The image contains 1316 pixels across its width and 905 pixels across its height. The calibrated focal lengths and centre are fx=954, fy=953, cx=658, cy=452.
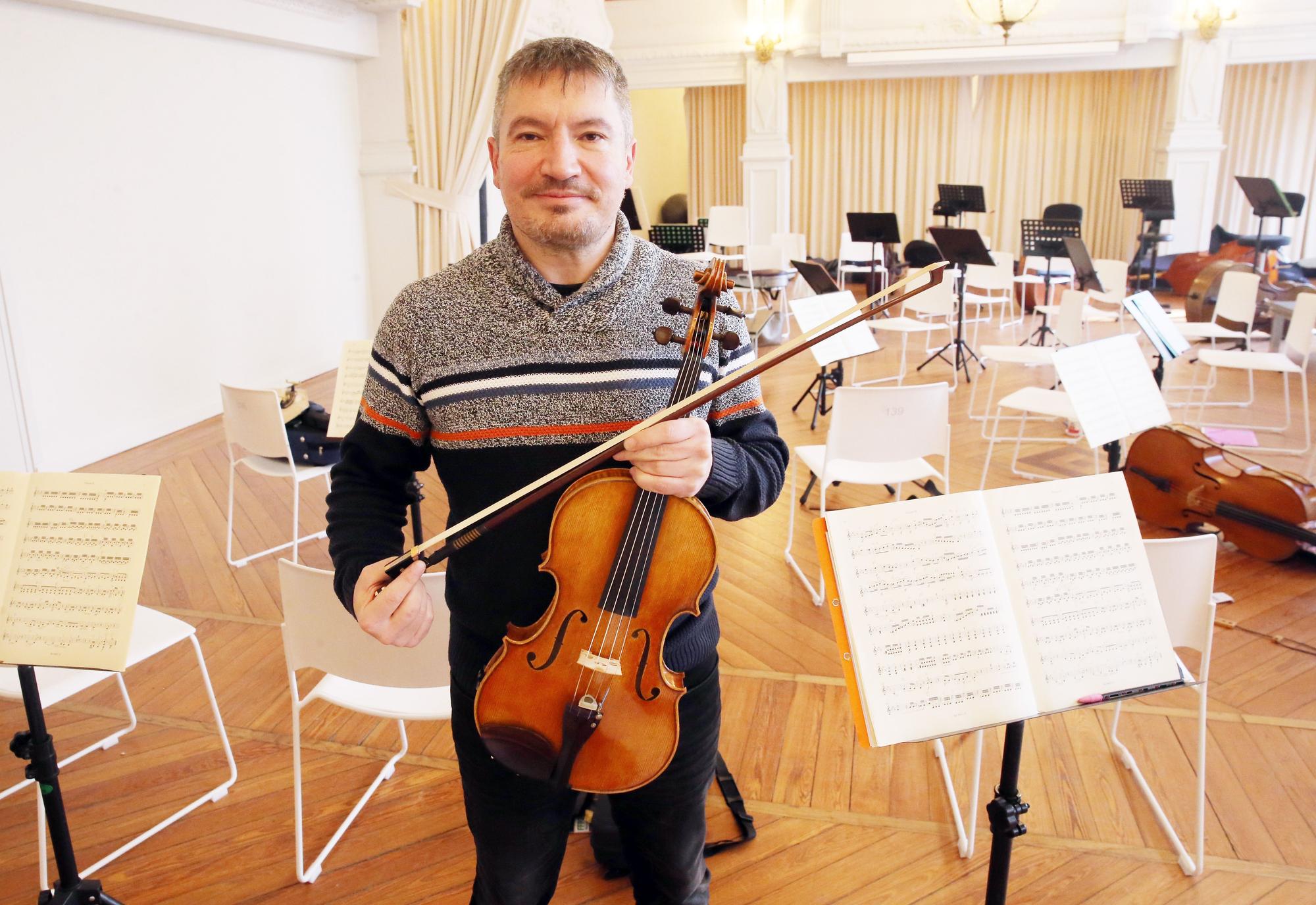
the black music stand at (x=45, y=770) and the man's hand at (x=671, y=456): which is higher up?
the man's hand at (x=671, y=456)

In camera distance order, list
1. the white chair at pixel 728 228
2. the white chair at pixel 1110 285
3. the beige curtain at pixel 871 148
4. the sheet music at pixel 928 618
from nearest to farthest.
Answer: the sheet music at pixel 928 618 → the white chair at pixel 1110 285 → the white chair at pixel 728 228 → the beige curtain at pixel 871 148

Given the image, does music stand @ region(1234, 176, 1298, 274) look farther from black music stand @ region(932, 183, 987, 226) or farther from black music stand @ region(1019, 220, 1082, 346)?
black music stand @ region(932, 183, 987, 226)

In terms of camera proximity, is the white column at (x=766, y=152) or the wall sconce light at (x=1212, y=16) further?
the white column at (x=766, y=152)

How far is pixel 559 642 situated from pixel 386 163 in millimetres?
6154

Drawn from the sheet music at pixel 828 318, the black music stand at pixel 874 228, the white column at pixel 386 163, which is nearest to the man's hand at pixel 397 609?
the sheet music at pixel 828 318

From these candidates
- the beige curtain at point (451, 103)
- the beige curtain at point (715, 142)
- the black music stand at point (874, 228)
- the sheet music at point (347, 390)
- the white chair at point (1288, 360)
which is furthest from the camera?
the beige curtain at point (715, 142)

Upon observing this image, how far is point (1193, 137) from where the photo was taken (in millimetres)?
9820

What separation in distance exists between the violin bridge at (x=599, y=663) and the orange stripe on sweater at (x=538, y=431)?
29cm

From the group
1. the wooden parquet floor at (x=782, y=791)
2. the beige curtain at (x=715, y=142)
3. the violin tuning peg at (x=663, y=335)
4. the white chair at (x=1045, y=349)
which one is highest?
the beige curtain at (x=715, y=142)

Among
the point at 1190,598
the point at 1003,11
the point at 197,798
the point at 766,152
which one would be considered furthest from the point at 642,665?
the point at 766,152

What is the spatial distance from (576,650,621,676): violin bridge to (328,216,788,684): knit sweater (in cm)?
10

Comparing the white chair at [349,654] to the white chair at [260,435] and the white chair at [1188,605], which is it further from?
the white chair at [260,435]

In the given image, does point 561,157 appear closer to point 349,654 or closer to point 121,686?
point 349,654

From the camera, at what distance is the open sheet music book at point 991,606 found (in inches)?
48.5
